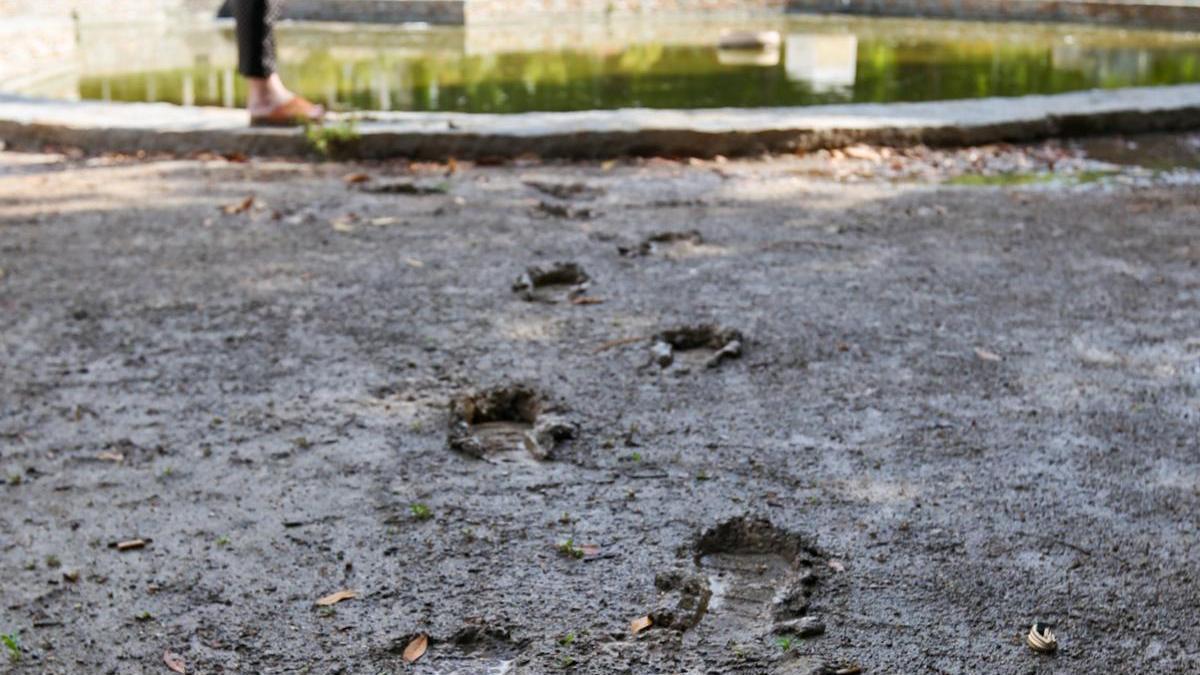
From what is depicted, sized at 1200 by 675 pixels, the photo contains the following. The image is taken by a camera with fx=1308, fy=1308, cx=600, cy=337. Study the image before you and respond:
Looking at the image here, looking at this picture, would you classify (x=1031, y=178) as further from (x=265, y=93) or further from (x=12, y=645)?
(x=12, y=645)

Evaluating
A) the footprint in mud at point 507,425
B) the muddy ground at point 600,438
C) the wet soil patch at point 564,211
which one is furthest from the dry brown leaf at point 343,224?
the footprint in mud at point 507,425

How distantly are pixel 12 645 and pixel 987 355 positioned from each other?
6.29 ft

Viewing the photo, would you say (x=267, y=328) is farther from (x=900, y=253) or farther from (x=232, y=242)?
(x=900, y=253)

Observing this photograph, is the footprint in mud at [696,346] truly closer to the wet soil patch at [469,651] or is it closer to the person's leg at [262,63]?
the wet soil patch at [469,651]

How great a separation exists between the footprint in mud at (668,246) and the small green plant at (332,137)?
5.12ft

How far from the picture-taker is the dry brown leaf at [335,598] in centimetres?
179

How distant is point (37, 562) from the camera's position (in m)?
1.89

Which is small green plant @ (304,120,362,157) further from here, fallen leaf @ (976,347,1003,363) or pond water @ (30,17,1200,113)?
fallen leaf @ (976,347,1003,363)

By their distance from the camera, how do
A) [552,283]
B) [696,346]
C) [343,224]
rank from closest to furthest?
[696,346] → [552,283] → [343,224]

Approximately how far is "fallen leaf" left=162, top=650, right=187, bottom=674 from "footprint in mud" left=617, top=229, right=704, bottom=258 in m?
2.05

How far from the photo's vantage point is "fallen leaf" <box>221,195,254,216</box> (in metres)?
3.98

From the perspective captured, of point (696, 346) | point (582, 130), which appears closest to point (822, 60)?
point (582, 130)

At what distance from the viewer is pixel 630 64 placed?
8.10 meters

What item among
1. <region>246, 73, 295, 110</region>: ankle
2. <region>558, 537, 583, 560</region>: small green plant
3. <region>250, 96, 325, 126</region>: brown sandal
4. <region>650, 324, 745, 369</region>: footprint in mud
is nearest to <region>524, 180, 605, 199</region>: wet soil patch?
<region>250, 96, 325, 126</region>: brown sandal
